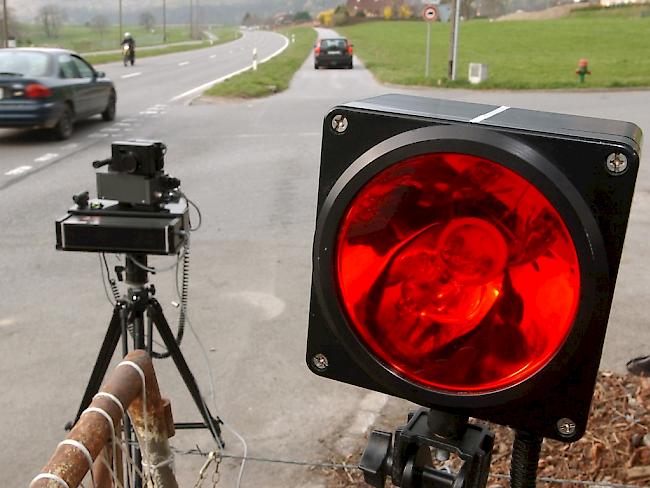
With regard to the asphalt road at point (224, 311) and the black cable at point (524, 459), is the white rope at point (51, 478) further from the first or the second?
the asphalt road at point (224, 311)

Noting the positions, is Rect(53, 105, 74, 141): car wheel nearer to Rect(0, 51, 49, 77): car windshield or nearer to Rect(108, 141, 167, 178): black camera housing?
Rect(0, 51, 49, 77): car windshield

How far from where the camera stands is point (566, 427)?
0.92 meters

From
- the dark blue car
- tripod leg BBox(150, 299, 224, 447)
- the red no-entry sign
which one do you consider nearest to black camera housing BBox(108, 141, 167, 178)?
tripod leg BBox(150, 299, 224, 447)

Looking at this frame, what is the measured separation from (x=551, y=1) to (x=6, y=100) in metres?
129

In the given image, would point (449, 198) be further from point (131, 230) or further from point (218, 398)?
point (218, 398)

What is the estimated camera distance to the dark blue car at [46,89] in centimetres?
1121

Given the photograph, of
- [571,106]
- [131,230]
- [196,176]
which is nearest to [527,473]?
[131,230]

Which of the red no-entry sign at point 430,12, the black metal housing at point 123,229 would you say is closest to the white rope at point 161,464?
the black metal housing at point 123,229

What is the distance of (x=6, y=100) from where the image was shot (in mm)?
11195

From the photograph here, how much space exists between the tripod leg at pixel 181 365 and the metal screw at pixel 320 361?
1902 millimetres

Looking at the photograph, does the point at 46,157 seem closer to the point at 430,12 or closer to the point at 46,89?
the point at 46,89

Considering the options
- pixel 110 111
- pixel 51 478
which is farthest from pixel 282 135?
pixel 51 478

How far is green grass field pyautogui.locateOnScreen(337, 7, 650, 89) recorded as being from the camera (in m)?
24.2

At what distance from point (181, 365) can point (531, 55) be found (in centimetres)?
3997
